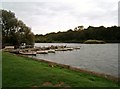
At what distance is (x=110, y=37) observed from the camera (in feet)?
636

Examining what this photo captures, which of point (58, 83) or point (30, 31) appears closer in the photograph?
point (58, 83)

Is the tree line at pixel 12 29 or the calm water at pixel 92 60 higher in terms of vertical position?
the tree line at pixel 12 29

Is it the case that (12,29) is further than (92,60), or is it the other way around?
(12,29)

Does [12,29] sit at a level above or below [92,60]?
above

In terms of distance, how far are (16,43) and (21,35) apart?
344 centimetres

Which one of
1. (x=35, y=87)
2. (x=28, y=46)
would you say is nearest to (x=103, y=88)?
(x=35, y=87)

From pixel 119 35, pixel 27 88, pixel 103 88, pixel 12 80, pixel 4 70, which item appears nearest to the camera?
pixel 27 88

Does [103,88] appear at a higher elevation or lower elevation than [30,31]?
lower

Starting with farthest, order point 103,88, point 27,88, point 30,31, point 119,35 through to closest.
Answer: point 119,35, point 30,31, point 103,88, point 27,88

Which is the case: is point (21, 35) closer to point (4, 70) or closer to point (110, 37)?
point (4, 70)

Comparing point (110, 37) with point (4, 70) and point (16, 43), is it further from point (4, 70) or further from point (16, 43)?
point (4, 70)

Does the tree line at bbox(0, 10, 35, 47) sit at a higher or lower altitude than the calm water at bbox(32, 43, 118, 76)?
higher

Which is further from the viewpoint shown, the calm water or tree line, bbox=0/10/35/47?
tree line, bbox=0/10/35/47

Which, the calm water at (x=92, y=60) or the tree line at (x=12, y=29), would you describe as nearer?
the calm water at (x=92, y=60)
